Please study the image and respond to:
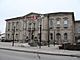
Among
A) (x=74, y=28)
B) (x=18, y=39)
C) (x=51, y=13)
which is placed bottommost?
(x=18, y=39)

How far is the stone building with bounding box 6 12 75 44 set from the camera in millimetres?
50969

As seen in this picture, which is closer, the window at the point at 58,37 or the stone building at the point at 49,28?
the stone building at the point at 49,28

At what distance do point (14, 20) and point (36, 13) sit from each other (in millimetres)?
10375

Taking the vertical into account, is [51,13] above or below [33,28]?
above

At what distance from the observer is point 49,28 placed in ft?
177

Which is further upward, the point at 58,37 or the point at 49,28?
the point at 49,28

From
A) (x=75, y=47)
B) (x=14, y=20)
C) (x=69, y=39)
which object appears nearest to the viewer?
(x=75, y=47)

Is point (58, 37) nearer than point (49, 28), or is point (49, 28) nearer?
point (58, 37)

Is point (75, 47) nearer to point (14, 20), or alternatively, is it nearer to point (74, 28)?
point (74, 28)

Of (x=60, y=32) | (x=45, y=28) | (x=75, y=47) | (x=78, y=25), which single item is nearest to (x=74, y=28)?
(x=78, y=25)

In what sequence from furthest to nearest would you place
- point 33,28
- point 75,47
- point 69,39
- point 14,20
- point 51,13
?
1. point 14,20
2. point 33,28
3. point 51,13
4. point 69,39
5. point 75,47

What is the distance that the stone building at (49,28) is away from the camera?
5097 cm

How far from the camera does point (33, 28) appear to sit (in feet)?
188

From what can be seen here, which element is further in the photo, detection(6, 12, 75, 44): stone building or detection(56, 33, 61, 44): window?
detection(56, 33, 61, 44): window
